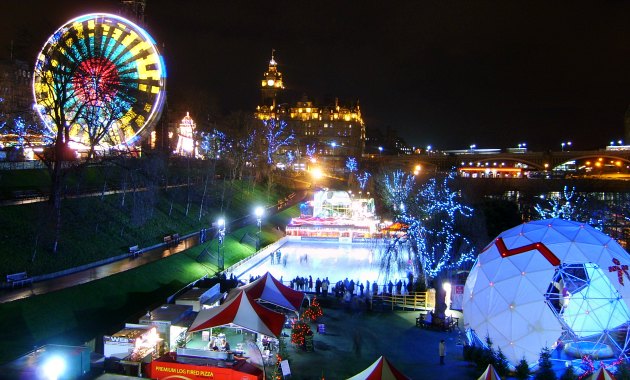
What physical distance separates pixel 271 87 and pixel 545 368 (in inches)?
4454

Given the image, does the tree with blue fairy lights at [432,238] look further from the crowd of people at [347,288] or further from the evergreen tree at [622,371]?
the evergreen tree at [622,371]

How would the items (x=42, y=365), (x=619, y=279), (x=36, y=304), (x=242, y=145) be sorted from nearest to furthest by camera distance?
(x=42, y=365) → (x=619, y=279) → (x=36, y=304) → (x=242, y=145)

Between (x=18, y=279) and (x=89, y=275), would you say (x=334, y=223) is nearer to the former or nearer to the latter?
(x=89, y=275)

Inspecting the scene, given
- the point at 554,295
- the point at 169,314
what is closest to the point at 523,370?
the point at 554,295

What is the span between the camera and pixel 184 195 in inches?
1463

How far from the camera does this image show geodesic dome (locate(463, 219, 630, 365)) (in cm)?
1345

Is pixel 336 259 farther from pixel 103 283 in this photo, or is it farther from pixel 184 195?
pixel 103 283

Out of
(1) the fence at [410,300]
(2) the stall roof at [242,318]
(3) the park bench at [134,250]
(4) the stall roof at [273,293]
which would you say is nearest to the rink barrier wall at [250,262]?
(3) the park bench at [134,250]

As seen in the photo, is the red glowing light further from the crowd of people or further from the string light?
the string light

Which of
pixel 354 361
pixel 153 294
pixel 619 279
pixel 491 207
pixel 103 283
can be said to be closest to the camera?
pixel 619 279

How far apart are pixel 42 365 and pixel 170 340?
3827mm

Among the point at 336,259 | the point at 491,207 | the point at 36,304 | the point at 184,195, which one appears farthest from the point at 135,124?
the point at 491,207

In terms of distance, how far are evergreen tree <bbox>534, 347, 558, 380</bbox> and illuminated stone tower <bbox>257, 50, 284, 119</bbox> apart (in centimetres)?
10905

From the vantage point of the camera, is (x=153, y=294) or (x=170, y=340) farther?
(x=153, y=294)
